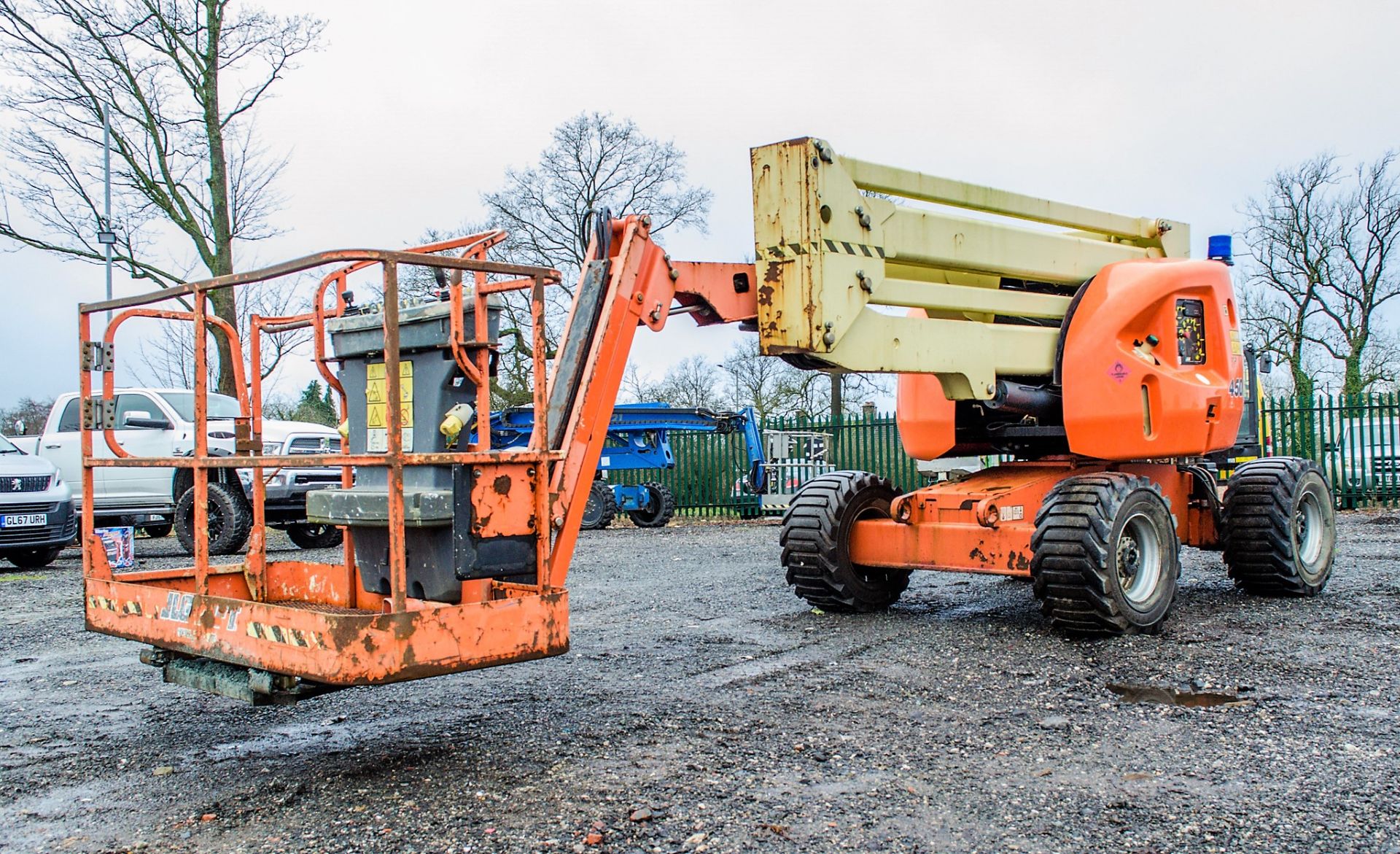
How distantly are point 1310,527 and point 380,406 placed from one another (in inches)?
288

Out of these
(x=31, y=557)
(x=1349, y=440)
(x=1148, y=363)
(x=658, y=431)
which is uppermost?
(x=1148, y=363)

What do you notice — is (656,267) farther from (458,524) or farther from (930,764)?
(930,764)

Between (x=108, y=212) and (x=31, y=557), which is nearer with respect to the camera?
(x=31, y=557)

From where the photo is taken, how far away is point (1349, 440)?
62.0 feet

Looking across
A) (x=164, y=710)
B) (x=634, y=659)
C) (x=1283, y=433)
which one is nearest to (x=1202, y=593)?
(x=634, y=659)

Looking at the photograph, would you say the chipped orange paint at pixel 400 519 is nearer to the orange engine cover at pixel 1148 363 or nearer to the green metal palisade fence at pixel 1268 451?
the orange engine cover at pixel 1148 363

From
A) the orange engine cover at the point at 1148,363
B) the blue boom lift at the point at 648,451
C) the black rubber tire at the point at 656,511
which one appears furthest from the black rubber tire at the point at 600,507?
the orange engine cover at the point at 1148,363

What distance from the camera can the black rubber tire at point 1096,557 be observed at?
256 inches

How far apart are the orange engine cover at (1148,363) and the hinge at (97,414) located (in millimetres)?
5410

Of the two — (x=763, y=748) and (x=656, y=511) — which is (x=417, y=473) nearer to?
(x=763, y=748)

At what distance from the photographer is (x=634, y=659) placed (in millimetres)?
6621

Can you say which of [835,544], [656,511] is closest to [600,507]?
[656,511]

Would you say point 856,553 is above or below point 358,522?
below

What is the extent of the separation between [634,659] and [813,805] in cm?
274
